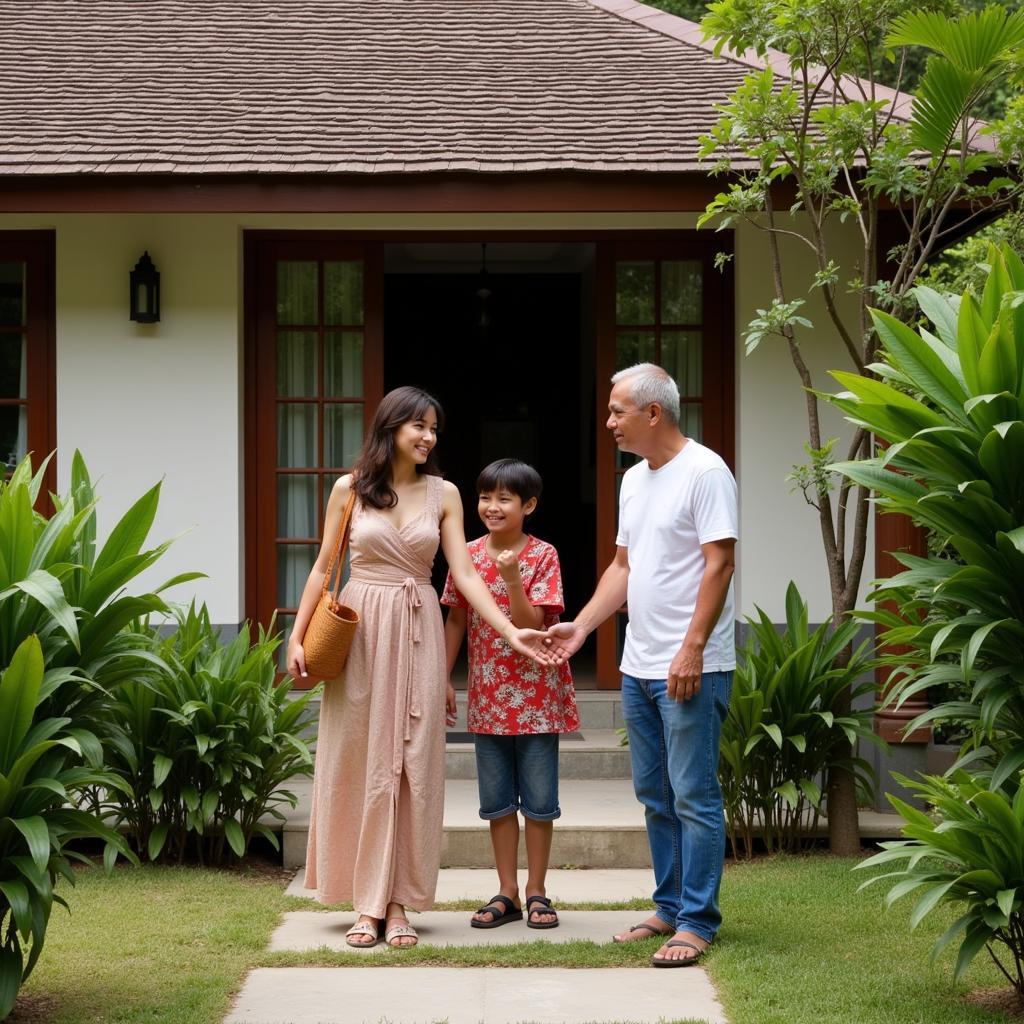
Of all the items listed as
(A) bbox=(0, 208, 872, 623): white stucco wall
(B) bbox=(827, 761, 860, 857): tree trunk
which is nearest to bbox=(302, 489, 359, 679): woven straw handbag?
(B) bbox=(827, 761, 860, 857): tree trunk

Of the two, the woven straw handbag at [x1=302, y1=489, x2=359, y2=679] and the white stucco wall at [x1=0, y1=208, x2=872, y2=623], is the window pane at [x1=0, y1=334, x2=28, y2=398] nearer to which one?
the white stucco wall at [x1=0, y1=208, x2=872, y2=623]

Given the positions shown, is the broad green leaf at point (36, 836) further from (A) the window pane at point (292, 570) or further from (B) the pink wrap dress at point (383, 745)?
(A) the window pane at point (292, 570)

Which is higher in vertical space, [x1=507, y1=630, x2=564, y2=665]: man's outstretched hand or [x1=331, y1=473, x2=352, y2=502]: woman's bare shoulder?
[x1=331, y1=473, x2=352, y2=502]: woman's bare shoulder

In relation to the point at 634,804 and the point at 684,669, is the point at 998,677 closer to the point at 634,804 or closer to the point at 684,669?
the point at 684,669

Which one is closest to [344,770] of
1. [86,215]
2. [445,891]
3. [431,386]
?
[445,891]

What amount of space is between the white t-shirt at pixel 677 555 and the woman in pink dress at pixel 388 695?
43cm

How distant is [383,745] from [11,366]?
4405 millimetres

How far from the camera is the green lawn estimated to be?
3.91 m

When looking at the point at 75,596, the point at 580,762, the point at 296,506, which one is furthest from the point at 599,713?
the point at 75,596

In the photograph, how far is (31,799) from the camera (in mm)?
3607

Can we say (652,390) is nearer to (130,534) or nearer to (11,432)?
(130,534)

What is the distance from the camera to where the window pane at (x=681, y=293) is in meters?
7.98

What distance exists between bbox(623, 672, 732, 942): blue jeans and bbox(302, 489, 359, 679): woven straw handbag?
945 mm

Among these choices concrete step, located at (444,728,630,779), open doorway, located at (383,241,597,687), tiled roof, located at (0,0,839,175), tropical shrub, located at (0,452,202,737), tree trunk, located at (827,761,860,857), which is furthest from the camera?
open doorway, located at (383,241,597,687)
